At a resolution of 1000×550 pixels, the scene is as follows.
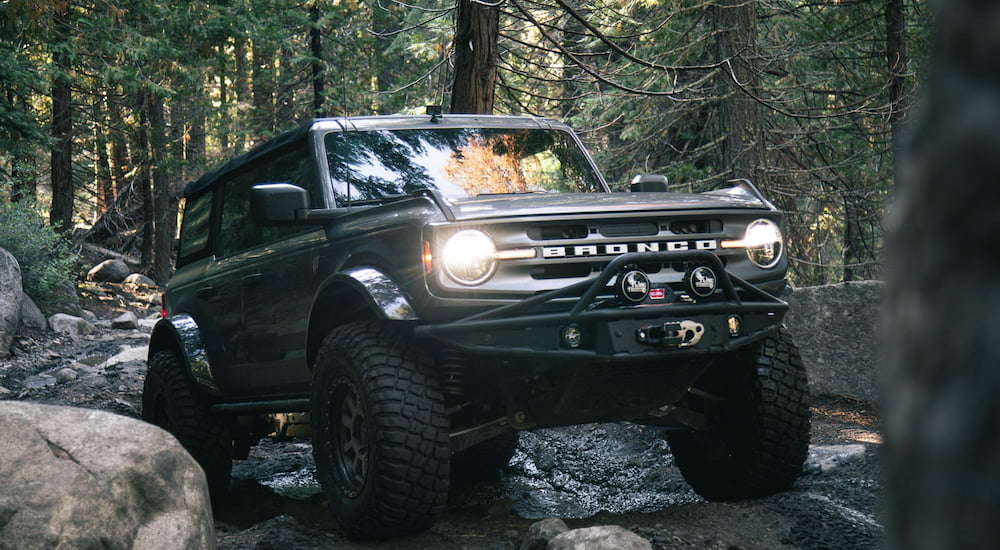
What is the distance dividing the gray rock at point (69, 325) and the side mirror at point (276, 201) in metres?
13.0

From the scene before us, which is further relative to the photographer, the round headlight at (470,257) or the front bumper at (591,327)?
the round headlight at (470,257)

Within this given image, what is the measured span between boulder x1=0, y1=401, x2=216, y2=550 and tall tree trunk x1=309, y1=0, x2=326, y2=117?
70.5 feet

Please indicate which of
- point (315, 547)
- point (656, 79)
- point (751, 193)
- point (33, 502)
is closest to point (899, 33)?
point (656, 79)

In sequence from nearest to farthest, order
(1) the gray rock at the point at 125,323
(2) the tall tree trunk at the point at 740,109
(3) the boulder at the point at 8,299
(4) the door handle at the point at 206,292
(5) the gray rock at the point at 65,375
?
(4) the door handle at the point at 206,292 → (5) the gray rock at the point at 65,375 → (2) the tall tree trunk at the point at 740,109 → (3) the boulder at the point at 8,299 → (1) the gray rock at the point at 125,323

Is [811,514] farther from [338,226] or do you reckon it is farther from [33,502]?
[33,502]

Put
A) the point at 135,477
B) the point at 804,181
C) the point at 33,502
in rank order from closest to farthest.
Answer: the point at 33,502 < the point at 135,477 < the point at 804,181

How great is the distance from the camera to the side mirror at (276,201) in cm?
495

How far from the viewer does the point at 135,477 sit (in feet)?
12.8

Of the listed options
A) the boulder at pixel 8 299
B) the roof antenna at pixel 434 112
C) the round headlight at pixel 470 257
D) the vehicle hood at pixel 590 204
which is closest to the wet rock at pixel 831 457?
the vehicle hood at pixel 590 204

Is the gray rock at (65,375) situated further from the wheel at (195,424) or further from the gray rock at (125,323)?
the gray rock at (125,323)

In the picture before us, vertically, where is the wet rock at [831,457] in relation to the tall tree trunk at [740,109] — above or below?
below

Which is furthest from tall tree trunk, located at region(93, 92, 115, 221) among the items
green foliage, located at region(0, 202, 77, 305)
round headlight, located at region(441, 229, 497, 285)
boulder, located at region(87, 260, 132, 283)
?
round headlight, located at region(441, 229, 497, 285)

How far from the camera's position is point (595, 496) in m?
6.42

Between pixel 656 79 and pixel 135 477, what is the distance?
32.1ft
